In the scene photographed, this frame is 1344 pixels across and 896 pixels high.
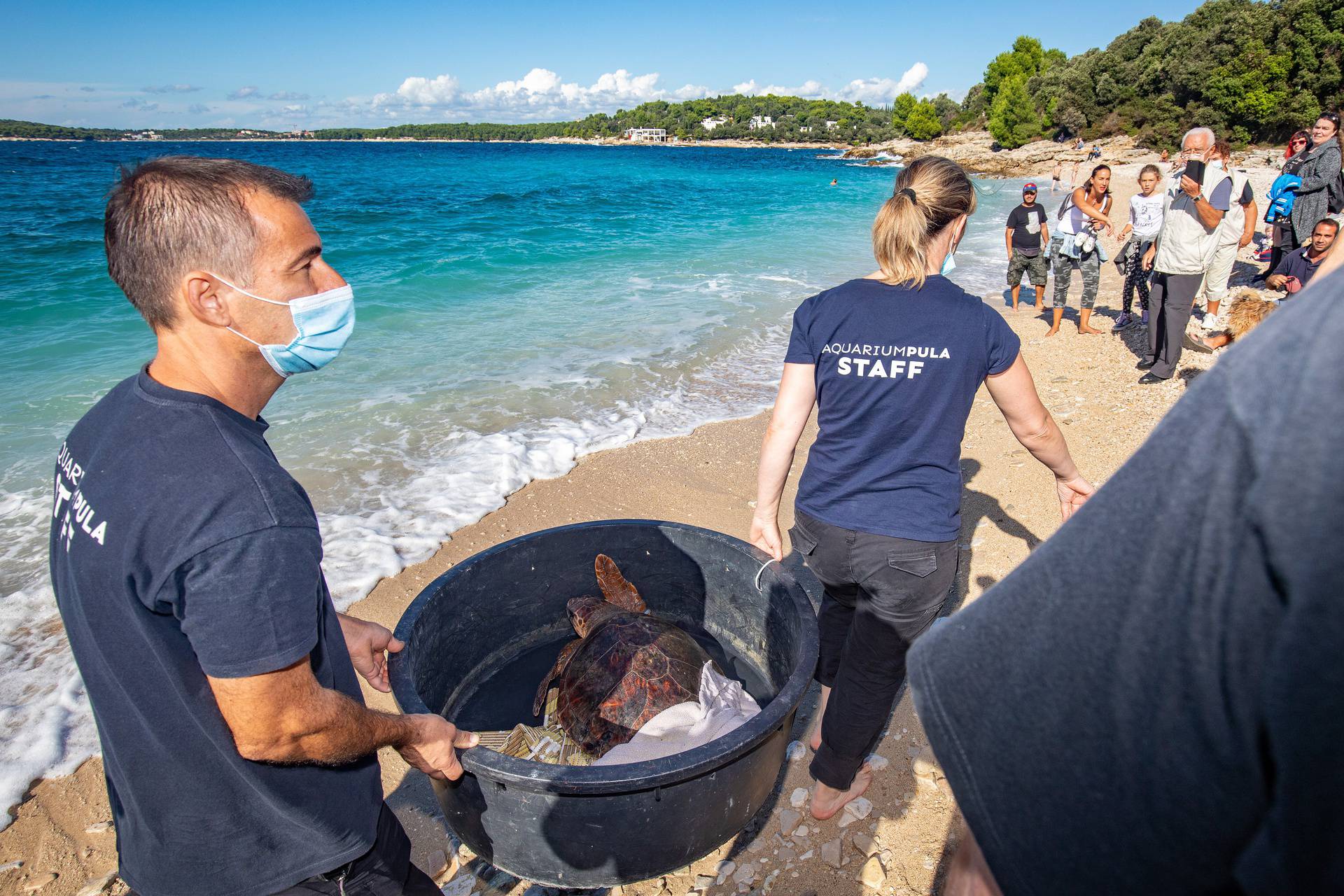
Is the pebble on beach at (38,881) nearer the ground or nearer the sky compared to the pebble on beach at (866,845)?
nearer the ground

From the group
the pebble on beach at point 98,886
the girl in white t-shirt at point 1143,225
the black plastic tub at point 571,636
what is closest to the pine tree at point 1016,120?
the girl in white t-shirt at point 1143,225

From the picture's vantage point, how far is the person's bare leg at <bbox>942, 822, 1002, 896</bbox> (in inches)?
34.8

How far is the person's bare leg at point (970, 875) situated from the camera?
88 centimetres

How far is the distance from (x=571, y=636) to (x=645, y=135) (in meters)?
158

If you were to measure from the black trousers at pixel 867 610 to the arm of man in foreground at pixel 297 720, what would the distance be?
1595mm

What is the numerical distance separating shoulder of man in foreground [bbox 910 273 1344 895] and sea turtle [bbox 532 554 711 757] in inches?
86.3

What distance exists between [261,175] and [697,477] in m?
4.44

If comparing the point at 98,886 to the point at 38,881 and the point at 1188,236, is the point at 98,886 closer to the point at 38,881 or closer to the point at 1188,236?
the point at 38,881

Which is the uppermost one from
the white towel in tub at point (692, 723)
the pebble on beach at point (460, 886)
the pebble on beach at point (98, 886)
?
the white towel in tub at point (692, 723)

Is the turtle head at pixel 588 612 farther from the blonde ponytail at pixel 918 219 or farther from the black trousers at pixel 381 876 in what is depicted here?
the blonde ponytail at pixel 918 219

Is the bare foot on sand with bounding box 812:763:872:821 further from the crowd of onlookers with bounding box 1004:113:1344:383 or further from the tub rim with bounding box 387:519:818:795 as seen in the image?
the crowd of onlookers with bounding box 1004:113:1344:383

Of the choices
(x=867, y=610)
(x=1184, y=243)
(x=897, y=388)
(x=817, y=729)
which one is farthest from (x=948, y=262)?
(x=1184, y=243)

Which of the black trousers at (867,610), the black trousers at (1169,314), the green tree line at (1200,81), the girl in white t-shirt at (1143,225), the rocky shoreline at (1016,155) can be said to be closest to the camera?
the black trousers at (867,610)

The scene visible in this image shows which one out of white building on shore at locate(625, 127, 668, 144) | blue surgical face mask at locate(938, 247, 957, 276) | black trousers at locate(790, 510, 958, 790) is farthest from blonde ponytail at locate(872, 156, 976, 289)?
white building on shore at locate(625, 127, 668, 144)
